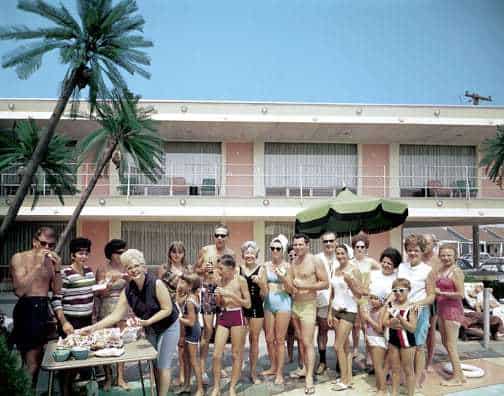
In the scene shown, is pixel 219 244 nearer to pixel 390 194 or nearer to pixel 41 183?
pixel 41 183

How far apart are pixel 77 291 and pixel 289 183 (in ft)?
45.5

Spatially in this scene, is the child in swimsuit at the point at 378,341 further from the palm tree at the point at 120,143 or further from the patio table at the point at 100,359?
the palm tree at the point at 120,143

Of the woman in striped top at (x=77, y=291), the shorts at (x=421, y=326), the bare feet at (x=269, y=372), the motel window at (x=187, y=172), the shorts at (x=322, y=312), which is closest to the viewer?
the shorts at (x=421, y=326)

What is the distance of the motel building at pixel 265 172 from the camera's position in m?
16.1

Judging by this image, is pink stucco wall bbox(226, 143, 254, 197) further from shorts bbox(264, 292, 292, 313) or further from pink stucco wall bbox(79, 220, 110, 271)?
shorts bbox(264, 292, 292, 313)

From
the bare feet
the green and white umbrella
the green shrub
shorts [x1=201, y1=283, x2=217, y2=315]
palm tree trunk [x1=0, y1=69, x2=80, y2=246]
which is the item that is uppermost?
palm tree trunk [x1=0, y1=69, x2=80, y2=246]

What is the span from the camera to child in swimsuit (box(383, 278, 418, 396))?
194 inches

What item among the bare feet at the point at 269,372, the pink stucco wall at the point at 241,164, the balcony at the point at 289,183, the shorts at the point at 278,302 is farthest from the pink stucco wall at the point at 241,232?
the shorts at the point at 278,302

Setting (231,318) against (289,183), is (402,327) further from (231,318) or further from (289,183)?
(289,183)

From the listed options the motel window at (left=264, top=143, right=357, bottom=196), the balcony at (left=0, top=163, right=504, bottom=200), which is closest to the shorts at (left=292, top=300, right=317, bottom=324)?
the balcony at (left=0, top=163, right=504, bottom=200)

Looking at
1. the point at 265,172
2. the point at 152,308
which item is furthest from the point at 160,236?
the point at 152,308

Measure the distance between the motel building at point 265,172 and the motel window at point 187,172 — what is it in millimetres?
39

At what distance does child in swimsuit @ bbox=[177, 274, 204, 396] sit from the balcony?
11756 millimetres

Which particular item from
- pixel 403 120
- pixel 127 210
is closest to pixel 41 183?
pixel 127 210
